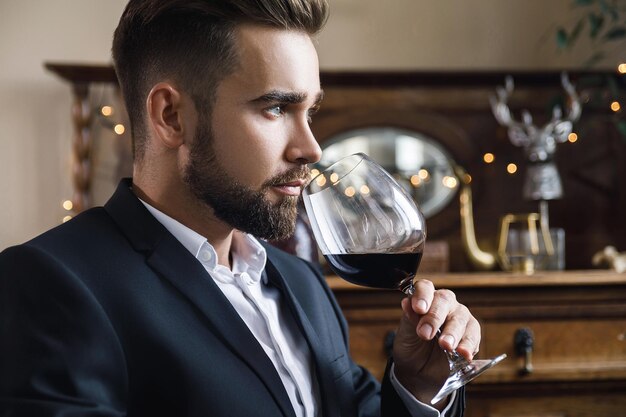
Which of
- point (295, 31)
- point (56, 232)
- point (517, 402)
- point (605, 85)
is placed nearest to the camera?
point (56, 232)

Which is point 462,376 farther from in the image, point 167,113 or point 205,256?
point 167,113

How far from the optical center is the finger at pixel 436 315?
109 centimetres

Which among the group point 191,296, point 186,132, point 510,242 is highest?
point 186,132

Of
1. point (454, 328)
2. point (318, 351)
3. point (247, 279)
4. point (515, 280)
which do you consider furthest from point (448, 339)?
point (515, 280)

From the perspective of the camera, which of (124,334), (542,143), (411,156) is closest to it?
(124,334)

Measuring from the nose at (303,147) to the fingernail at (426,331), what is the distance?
0.29 meters

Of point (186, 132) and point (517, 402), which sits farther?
point (517, 402)

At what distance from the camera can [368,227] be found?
1098mm

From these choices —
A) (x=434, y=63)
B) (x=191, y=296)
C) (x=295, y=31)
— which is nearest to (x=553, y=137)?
(x=434, y=63)

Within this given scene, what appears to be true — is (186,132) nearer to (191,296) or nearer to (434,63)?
(191,296)

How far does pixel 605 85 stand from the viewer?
3.05m

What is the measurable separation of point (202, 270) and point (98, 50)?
84.4 inches

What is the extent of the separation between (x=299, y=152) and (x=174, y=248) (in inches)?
9.2

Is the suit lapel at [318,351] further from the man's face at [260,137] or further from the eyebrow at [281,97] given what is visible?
the eyebrow at [281,97]
